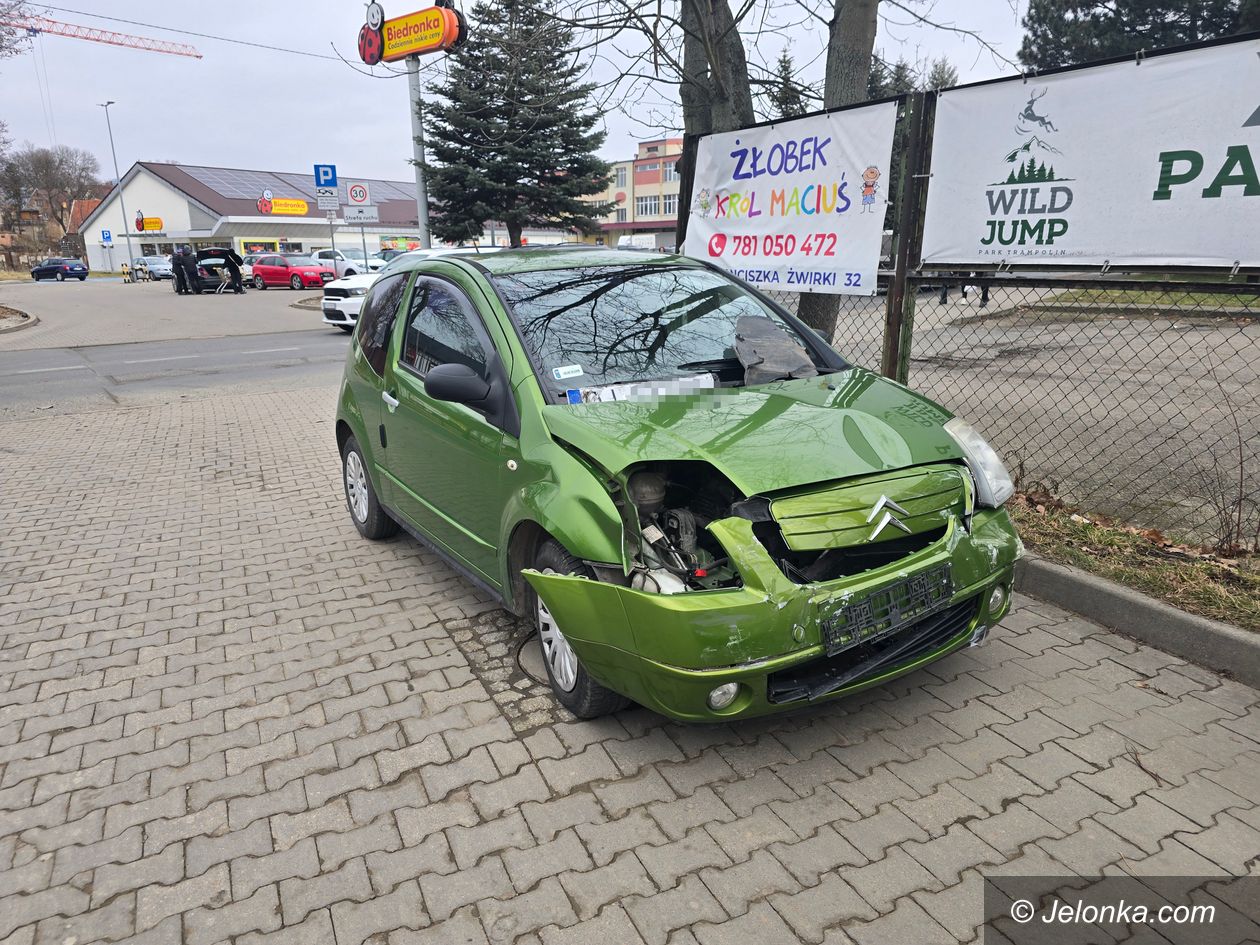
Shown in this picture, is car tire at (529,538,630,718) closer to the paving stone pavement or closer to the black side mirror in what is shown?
the paving stone pavement

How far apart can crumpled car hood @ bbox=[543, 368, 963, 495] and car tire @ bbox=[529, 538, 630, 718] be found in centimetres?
41

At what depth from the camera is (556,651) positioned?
3371 mm

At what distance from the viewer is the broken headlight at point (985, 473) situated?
3.38 m

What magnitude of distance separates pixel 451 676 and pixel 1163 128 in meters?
4.27

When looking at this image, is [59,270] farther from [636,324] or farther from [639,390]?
[639,390]

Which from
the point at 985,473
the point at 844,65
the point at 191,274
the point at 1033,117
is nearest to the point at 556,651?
the point at 985,473

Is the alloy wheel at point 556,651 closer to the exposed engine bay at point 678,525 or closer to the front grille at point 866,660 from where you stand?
the exposed engine bay at point 678,525

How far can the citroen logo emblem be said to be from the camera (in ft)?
9.45

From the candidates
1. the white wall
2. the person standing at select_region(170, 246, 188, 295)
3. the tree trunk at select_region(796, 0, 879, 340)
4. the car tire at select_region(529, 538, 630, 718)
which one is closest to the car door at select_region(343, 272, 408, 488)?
the car tire at select_region(529, 538, 630, 718)

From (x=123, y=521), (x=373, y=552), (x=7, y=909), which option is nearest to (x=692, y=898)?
(x=7, y=909)

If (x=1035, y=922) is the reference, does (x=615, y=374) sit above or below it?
above

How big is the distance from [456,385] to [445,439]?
55cm

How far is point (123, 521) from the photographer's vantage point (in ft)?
19.6

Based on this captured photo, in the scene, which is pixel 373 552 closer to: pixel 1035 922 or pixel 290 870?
pixel 290 870
